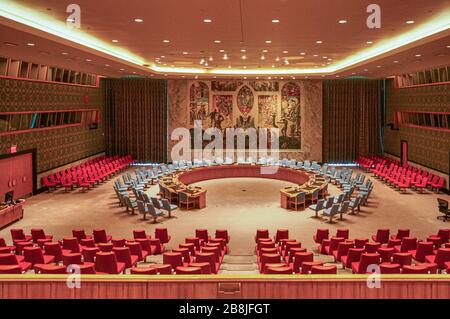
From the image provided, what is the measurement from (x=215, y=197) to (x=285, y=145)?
1183 cm

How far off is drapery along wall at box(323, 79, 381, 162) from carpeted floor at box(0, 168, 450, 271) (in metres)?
10.4

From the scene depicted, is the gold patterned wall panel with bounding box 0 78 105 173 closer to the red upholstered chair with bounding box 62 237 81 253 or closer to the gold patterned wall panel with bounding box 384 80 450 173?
the red upholstered chair with bounding box 62 237 81 253

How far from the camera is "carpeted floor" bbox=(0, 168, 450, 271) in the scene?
15555 mm

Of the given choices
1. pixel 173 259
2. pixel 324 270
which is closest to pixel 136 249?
pixel 173 259

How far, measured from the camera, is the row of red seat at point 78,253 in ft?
31.3

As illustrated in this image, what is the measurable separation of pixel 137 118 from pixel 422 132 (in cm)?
1723

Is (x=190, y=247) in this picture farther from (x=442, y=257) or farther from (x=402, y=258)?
(x=442, y=257)

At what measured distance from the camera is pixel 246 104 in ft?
105

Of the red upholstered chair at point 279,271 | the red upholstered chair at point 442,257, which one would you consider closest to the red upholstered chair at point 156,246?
the red upholstered chair at point 279,271

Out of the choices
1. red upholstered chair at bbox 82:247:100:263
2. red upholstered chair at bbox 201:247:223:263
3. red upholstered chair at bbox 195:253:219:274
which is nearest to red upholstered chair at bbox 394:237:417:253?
red upholstered chair at bbox 201:247:223:263

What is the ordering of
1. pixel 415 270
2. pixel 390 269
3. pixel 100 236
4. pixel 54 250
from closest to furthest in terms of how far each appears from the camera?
pixel 415 270, pixel 390 269, pixel 54 250, pixel 100 236

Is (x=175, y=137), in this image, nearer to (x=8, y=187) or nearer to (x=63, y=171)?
(x=63, y=171)

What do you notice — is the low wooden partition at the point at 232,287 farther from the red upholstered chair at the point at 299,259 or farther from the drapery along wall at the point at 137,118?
the drapery along wall at the point at 137,118
